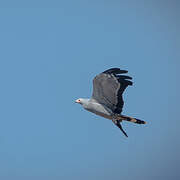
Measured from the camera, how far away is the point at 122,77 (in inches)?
933

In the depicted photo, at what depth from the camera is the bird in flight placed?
2373cm

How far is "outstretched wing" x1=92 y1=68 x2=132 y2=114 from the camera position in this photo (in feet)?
77.8

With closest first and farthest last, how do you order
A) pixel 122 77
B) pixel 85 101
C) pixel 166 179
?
pixel 122 77, pixel 85 101, pixel 166 179

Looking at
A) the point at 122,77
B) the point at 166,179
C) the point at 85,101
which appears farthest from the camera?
the point at 166,179

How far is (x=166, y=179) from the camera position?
62.5m

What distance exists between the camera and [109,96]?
Result: 24484 millimetres

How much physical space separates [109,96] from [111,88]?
0.47m

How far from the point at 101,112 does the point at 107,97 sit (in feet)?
2.49

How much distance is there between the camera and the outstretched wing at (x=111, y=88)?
23703 millimetres

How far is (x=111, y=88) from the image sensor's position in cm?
2420

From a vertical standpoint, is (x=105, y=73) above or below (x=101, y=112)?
above

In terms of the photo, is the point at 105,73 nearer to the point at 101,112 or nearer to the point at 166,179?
the point at 101,112

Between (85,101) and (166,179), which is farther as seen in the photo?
(166,179)

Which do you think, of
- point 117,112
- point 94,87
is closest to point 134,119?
point 117,112
